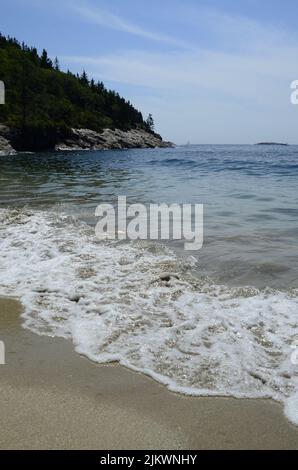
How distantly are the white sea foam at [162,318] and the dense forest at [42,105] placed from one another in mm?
69444

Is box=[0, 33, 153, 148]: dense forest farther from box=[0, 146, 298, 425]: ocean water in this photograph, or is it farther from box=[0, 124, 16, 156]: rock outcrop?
box=[0, 146, 298, 425]: ocean water

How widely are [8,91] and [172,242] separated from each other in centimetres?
8660

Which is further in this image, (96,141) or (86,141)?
(96,141)

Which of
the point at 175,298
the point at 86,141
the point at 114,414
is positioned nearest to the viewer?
the point at 114,414

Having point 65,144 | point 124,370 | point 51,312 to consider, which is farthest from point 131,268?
point 65,144

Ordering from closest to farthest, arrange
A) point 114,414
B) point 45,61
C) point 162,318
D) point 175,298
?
point 114,414 → point 162,318 → point 175,298 → point 45,61

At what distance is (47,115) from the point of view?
3250 inches

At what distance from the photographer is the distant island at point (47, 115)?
71.5m

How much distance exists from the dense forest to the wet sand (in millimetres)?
72324

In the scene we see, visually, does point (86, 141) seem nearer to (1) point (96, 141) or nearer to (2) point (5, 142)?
(1) point (96, 141)

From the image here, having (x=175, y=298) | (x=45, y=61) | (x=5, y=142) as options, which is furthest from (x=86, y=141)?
(x=175, y=298)

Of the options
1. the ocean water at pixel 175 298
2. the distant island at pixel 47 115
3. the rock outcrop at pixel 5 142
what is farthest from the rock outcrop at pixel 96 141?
the ocean water at pixel 175 298

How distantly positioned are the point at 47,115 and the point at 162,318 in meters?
85.1

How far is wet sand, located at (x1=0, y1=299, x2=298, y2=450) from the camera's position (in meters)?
2.45
